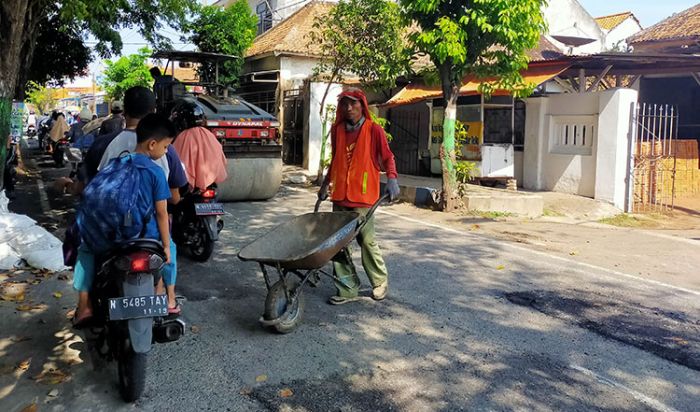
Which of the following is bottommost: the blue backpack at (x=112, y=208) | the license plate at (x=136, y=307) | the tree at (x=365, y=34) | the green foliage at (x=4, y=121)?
the license plate at (x=136, y=307)

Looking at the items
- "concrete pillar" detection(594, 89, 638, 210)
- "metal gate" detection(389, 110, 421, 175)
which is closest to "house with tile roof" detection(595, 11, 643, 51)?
"metal gate" detection(389, 110, 421, 175)

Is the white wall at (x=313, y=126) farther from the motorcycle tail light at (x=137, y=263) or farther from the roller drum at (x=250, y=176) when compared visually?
the motorcycle tail light at (x=137, y=263)

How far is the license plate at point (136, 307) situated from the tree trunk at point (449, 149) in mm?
8240

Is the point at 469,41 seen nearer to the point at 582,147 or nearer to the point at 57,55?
the point at 582,147

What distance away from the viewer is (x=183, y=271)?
654cm

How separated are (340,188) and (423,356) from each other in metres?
1.79

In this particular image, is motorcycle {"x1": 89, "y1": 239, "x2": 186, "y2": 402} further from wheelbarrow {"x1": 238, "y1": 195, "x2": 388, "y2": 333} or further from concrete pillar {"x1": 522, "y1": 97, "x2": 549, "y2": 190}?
concrete pillar {"x1": 522, "y1": 97, "x2": 549, "y2": 190}

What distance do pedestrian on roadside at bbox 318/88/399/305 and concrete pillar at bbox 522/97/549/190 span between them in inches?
360

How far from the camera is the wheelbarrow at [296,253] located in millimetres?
4527

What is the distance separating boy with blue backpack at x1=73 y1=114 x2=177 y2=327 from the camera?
351cm

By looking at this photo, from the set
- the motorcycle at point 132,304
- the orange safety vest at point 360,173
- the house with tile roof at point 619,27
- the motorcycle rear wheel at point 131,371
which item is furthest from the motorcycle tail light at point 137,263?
the house with tile roof at point 619,27

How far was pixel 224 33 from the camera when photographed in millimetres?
21312

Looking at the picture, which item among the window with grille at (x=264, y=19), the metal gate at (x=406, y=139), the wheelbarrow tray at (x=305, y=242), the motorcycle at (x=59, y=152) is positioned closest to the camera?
the wheelbarrow tray at (x=305, y=242)

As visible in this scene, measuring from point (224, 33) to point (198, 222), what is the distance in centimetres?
1595
